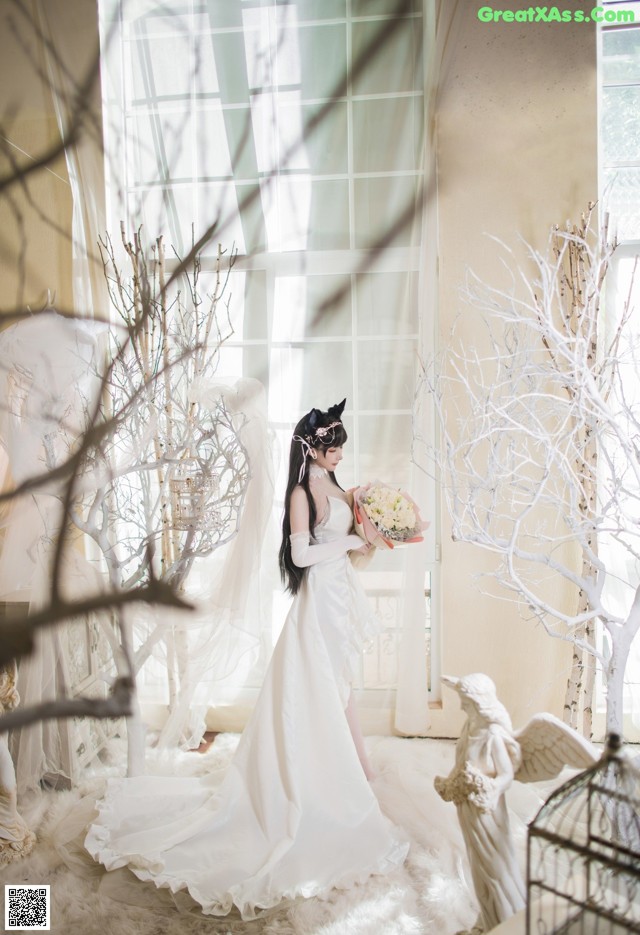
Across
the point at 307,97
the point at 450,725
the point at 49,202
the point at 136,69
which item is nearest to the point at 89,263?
the point at 49,202

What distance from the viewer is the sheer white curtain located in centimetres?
237

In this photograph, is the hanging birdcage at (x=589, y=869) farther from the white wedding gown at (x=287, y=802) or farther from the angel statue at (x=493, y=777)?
the white wedding gown at (x=287, y=802)

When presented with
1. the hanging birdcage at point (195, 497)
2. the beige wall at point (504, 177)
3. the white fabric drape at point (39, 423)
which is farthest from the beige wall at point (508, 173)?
the white fabric drape at point (39, 423)

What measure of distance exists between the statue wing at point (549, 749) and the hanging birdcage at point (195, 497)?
134cm

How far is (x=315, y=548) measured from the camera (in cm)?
241

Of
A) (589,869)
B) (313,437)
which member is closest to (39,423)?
(313,437)

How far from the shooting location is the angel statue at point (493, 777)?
152 cm

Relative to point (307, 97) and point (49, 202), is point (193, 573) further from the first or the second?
point (307, 97)

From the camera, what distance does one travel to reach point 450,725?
319 cm

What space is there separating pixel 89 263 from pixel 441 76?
1528 millimetres

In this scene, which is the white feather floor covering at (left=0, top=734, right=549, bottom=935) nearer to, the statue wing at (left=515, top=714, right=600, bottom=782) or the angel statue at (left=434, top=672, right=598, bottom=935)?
the angel statue at (left=434, top=672, right=598, bottom=935)

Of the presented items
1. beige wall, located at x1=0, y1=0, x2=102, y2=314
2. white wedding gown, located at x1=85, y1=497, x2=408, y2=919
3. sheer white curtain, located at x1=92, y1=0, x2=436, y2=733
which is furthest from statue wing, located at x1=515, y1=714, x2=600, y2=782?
beige wall, located at x1=0, y1=0, x2=102, y2=314

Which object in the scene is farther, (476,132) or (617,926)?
(476,132)

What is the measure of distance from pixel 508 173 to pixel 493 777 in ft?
7.91
